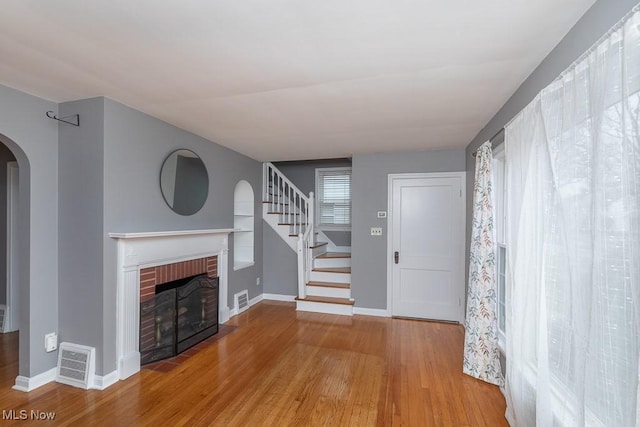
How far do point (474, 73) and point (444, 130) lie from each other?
127cm

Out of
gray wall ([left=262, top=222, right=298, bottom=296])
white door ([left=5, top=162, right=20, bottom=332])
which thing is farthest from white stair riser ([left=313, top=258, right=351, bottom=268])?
white door ([left=5, top=162, right=20, bottom=332])

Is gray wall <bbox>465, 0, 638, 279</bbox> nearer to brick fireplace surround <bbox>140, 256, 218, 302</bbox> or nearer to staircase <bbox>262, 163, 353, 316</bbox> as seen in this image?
staircase <bbox>262, 163, 353, 316</bbox>

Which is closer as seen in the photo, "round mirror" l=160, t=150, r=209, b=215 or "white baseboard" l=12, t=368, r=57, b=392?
"white baseboard" l=12, t=368, r=57, b=392

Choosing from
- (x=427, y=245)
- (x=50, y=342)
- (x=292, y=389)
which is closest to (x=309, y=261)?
(x=427, y=245)

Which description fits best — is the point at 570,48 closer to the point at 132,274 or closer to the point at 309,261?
the point at 132,274

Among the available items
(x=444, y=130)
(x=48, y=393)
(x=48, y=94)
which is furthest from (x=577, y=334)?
(x=48, y=94)

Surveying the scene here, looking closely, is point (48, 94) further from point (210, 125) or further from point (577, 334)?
point (577, 334)

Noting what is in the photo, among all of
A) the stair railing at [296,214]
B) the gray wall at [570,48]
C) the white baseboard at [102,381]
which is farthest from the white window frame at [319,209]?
the white baseboard at [102,381]

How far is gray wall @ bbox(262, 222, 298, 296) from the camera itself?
4969 millimetres

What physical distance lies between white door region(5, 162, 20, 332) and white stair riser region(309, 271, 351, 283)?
3.74 m

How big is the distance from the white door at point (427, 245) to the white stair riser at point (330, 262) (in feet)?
3.42

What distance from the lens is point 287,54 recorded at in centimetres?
173

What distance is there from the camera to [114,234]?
95.1 inches

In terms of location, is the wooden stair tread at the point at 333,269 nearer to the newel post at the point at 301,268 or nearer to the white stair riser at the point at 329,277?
the white stair riser at the point at 329,277
